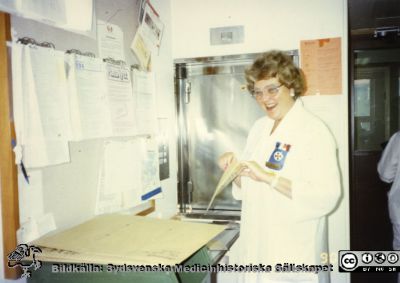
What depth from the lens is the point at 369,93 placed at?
2703 mm

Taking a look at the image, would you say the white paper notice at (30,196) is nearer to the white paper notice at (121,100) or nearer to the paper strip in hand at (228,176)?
the white paper notice at (121,100)

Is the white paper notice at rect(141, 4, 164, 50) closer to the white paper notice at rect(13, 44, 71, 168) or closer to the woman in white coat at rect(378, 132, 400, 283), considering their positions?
the white paper notice at rect(13, 44, 71, 168)

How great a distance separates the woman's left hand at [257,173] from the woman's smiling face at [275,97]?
0.78 ft

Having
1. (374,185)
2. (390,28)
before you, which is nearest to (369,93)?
(390,28)

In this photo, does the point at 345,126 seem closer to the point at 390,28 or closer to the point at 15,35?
the point at 15,35

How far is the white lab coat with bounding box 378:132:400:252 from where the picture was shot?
193 cm

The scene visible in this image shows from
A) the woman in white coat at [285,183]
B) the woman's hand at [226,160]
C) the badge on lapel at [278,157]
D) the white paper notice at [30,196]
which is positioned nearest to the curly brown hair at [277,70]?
the woman in white coat at [285,183]

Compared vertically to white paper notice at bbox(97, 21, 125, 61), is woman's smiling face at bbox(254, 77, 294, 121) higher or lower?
lower

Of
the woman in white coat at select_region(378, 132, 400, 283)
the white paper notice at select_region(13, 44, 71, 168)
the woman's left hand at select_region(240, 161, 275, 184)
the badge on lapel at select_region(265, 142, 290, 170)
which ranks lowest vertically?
the woman in white coat at select_region(378, 132, 400, 283)

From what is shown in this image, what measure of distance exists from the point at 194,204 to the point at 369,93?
183 centimetres

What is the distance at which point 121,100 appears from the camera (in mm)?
1309

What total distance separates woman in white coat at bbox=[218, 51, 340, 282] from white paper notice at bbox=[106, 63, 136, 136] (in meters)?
0.50

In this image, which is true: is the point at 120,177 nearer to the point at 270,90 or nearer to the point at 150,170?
the point at 150,170

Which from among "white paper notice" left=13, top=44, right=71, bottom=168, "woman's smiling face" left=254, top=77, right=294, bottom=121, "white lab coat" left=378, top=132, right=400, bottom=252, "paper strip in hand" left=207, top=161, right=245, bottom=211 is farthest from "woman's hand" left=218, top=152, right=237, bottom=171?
"white lab coat" left=378, top=132, right=400, bottom=252
